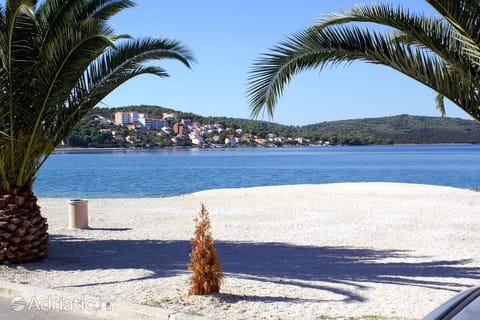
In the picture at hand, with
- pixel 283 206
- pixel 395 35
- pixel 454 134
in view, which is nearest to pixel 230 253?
pixel 395 35

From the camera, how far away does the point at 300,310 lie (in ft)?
18.2

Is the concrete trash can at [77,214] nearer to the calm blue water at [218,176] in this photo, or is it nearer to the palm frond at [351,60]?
the palm frond at [351,60]

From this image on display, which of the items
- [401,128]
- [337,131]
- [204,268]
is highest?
[401,128]

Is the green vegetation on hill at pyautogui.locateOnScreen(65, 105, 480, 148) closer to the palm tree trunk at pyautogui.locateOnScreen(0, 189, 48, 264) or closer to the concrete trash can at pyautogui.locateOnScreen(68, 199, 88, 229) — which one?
the concrete trash can at pyautogui.locateOnScreen(68, 199, 88, 229)

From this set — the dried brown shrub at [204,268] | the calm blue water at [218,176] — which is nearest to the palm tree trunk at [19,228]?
the dried brown shrub at [204,268]

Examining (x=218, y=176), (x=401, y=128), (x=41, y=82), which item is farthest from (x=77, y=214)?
(x=401, y=128)

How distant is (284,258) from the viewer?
9.07m

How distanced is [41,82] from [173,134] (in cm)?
11856

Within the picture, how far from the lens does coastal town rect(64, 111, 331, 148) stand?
103 meters

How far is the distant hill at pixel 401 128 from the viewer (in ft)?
354

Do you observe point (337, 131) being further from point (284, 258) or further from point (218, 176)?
point (284, 258)

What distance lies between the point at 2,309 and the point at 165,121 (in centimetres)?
11561

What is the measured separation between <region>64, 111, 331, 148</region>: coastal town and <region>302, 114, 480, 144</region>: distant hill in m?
6.54

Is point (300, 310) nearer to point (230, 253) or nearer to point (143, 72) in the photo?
point (230, 253)
